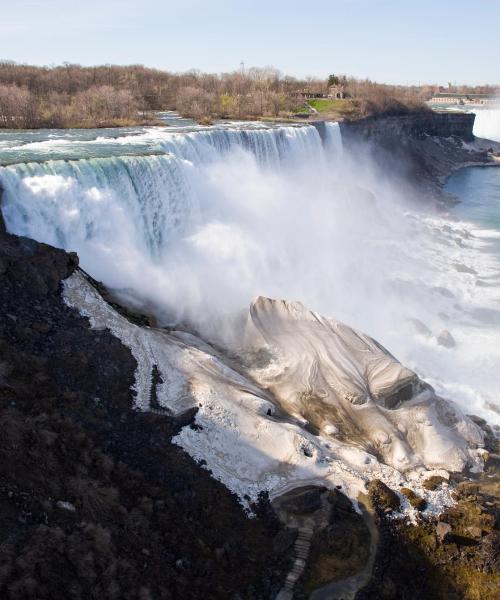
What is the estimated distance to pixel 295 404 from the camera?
55.1 feet

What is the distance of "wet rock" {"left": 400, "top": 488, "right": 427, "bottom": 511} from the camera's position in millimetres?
13602

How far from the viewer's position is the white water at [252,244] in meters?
20.1

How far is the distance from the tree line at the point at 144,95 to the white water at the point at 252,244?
888cm

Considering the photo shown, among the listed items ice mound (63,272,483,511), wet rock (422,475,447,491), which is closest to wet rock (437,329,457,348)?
ice mound (63,272,483,511)

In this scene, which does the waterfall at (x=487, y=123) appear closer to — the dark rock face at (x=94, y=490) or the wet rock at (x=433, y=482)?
the wet rock at (x=433, y=482)

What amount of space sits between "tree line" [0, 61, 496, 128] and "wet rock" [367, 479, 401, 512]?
32.1 meters

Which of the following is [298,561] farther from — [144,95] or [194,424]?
[144,95]

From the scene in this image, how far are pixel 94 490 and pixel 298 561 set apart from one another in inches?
190

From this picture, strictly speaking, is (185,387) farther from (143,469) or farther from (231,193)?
(231,193)

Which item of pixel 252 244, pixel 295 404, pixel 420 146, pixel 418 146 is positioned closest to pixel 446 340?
pixel 252 244

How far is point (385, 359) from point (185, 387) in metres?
7.34

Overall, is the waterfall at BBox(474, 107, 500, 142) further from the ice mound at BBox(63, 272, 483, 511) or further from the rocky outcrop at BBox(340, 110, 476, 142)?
the ice mound at BBox(63, 272, 483, 511)

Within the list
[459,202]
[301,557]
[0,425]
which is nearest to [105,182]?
[0,425]

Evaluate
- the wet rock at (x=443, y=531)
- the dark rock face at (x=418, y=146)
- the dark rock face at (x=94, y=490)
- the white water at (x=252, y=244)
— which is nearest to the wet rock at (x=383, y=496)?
the wet rock at (x=443, y=531)
